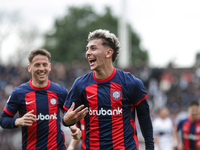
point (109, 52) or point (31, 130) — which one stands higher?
point (109, 52)

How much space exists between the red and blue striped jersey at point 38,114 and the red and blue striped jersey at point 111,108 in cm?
87

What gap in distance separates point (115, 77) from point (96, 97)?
376mm

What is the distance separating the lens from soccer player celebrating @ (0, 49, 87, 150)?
14.7ft

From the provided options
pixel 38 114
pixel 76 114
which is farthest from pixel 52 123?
pixel 76 114

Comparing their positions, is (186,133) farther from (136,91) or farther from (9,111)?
(9,111)

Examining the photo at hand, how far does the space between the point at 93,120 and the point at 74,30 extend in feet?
129

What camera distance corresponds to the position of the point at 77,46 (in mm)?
40344

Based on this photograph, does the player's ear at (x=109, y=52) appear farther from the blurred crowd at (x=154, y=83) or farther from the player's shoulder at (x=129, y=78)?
the blurred crowd at (x=154, y=83)

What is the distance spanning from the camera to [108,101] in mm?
3770

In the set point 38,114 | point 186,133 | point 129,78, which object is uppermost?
point 129,78

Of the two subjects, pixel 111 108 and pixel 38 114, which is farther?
pixel 38 114

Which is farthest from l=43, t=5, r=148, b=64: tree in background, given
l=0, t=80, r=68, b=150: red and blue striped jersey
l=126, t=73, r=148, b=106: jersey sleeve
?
l=126, t=73, r=148, b=106: jersey sleeve

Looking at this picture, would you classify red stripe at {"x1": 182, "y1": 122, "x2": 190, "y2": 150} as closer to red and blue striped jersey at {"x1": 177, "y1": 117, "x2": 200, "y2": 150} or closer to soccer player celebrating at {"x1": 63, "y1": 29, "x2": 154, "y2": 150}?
red and blue striped jersey at {"x1": 177, "y1": 117, "x2": 200, "y2": 150}

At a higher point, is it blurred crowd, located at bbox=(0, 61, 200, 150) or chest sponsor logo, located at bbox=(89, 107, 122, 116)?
blurred crowd, located at bbox=(0, 61, 200, 150)
